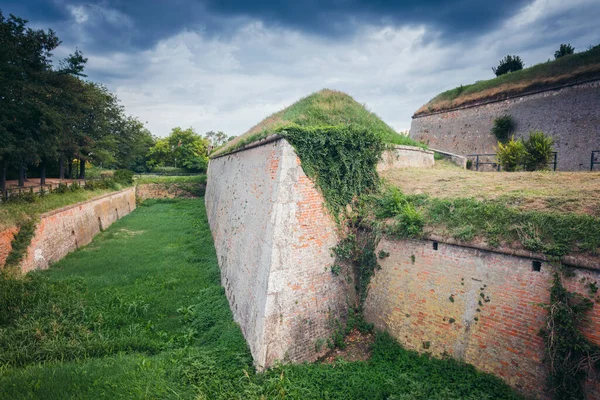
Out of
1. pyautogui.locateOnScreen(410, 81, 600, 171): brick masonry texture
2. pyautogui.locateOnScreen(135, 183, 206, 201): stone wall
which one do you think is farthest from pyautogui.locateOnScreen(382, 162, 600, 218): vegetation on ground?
pyautogui.locateOnScreen(135, 183, 206, 201): stone wall

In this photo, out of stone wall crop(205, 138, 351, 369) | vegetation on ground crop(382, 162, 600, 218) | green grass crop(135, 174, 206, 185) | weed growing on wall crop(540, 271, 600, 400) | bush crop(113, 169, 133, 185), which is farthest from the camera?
green grass crop(135, 174, 206, 185)

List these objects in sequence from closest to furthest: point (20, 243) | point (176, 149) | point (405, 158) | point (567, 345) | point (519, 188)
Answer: point (567, 345) < point (519, 188) < point (20, 243) < point (405, 158) < point (176, 149)

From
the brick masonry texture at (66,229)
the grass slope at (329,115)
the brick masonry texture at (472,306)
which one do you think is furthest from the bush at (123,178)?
the brick masonry texture at (472,306)

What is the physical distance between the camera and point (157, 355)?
617cm


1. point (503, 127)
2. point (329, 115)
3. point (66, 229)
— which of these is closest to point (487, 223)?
point (329, 115)

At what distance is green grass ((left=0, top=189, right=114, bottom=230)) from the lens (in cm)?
977

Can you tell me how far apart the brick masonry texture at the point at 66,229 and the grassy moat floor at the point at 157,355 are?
1249mm

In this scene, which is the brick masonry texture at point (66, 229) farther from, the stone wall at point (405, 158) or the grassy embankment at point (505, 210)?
the stone wall at point (405, 158)

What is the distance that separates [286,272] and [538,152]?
439 inches

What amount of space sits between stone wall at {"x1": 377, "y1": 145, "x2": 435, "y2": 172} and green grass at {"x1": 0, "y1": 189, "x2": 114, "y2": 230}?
12.6m

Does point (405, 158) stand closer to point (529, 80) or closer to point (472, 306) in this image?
point (472, 306)

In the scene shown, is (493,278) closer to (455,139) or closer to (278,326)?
(278,326)

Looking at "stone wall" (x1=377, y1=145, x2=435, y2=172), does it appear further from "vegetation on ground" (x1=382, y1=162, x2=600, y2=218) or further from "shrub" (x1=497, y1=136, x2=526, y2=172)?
"shrub" (x1=497, y1=136, x2=526, y2=172)

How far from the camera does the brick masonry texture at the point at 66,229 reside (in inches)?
420
